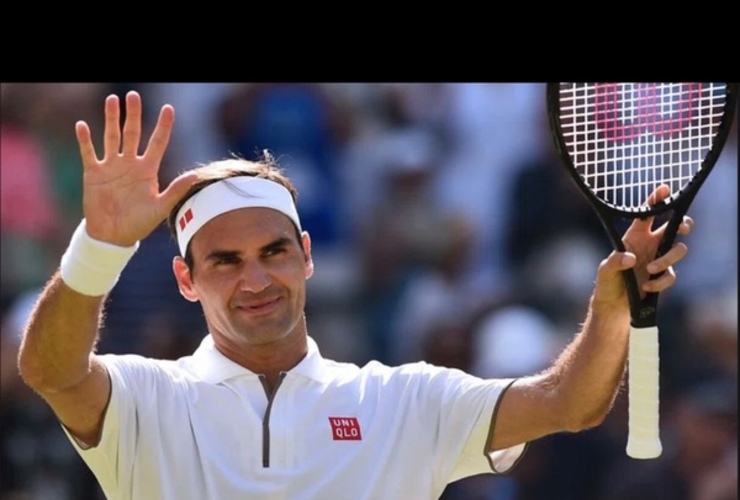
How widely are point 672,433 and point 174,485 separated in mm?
4059

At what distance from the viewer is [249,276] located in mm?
4531

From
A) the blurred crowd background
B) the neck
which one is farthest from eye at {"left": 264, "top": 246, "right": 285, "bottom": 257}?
the blurred crowd background

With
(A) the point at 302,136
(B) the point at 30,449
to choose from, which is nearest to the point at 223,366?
(B) the point at 30,449

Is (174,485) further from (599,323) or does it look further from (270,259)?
(599,323)

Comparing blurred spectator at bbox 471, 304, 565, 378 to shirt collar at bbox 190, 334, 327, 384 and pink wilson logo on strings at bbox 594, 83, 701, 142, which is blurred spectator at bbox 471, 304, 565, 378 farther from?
shirt collar at bbox 190, 334, 327, 384

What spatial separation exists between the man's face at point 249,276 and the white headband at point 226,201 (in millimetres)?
22

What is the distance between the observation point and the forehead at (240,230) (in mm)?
4598

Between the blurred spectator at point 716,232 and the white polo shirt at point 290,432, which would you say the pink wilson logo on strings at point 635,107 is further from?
the blurred spectator at point 716,232

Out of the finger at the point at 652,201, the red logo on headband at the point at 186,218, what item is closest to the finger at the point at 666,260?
the finger at the point at 652,201

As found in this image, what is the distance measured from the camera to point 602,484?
26.1ft

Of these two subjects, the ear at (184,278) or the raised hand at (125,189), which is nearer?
the raised hand at (125,189)
